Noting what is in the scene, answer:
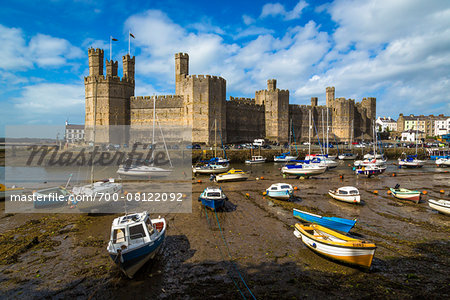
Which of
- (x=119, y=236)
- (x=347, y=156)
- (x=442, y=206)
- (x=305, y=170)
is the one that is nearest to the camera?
(x=119, y=236)

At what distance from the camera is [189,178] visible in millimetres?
26766

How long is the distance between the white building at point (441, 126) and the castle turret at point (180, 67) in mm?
100910

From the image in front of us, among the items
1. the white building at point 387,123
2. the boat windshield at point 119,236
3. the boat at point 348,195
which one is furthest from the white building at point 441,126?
the boat windshield at point 119,236

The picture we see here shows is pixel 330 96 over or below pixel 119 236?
over

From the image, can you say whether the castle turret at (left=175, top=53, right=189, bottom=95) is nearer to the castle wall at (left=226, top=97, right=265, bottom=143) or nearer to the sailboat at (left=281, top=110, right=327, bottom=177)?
the castle wall at (left=226, top=97, right=265, bottom=143)

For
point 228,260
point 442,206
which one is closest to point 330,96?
point 442,206

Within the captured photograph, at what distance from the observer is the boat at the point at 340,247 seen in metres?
8.07

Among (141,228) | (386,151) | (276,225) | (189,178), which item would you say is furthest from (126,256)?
(386,151)

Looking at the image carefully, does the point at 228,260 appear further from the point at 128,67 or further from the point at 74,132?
the point at 74,132

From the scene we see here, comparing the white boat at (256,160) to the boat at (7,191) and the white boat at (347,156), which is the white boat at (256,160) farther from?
the boat at (7,191)

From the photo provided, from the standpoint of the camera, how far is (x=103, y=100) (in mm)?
43812

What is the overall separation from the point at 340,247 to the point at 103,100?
4445 centimetres

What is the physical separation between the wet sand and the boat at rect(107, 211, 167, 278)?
1.84 ft

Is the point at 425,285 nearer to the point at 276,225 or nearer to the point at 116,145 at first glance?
the point at 276,225
